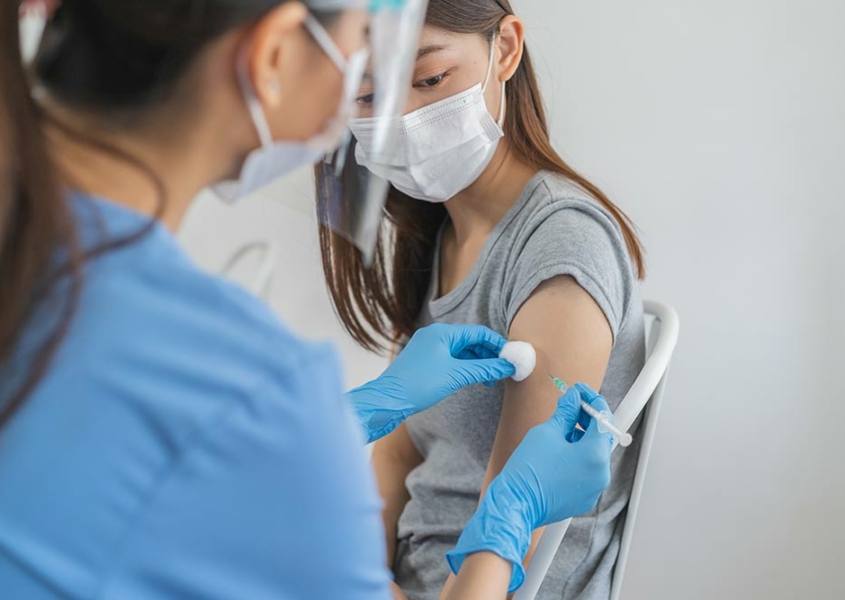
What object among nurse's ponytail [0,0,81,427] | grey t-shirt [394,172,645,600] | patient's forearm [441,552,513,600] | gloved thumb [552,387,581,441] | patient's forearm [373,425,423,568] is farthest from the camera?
patient's forearm [373,425,423,568]

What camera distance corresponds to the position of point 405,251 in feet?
4.62

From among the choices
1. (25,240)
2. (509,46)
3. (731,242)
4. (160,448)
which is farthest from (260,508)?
(731,242)

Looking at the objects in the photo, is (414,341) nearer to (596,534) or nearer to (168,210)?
(596,534)

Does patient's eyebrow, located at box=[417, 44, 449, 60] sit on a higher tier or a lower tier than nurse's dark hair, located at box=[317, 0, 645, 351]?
higher

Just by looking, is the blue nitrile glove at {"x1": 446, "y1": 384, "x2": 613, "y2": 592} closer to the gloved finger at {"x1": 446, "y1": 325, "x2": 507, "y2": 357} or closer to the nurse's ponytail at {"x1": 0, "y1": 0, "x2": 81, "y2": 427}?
the gloved finger at {"x1": 446, "y1": 325, "x2": 507, "y2": 357}

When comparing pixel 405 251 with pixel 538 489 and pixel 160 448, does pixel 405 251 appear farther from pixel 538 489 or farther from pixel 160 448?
pixel 160 448

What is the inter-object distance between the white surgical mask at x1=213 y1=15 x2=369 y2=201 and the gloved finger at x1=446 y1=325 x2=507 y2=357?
1.47 ft

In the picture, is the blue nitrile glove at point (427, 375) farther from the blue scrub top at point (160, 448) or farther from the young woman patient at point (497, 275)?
the blue scrub top at point (160, 448)

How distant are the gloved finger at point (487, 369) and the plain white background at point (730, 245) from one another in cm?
37

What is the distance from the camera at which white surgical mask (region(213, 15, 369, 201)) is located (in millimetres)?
582

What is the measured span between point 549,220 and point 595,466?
347 mm

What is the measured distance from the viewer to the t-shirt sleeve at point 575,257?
40.3 inches

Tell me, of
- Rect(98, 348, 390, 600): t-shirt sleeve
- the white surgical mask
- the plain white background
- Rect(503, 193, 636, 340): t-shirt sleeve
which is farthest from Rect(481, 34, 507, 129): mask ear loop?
Rect(98, 348, 390, 600): t-shirt sleeve

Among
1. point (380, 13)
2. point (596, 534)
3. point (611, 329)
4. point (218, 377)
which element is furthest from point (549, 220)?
point (218, 377)
